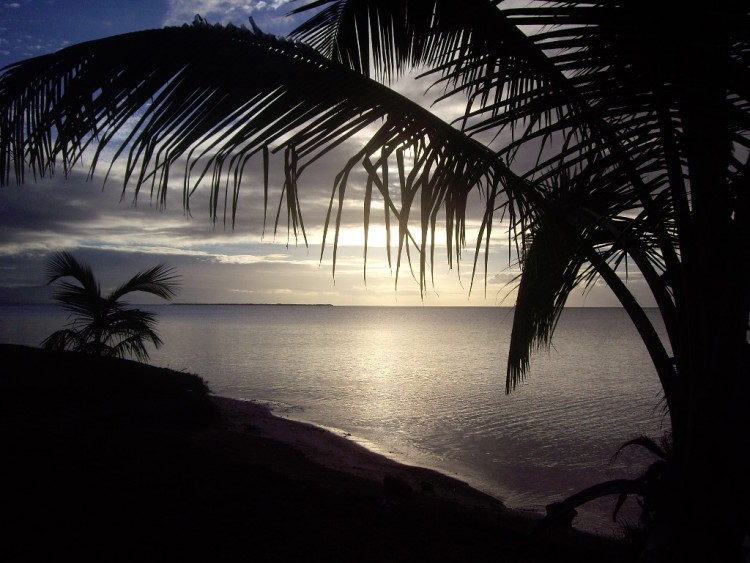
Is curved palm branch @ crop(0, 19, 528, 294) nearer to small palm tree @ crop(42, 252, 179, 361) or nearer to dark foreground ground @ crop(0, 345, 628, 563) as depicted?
dark foreground ground @ crop(0, 345, 628, 563)

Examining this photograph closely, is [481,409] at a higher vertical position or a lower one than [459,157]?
lower

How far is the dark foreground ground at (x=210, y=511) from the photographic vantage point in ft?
13.0

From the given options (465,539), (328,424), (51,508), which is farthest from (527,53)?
(328,424)

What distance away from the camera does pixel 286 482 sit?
602 centimetres

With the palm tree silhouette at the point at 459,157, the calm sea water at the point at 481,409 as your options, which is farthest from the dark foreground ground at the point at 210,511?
the calm sea water at the point at 481,409

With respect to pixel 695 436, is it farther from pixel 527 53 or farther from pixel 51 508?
pixel 51 508

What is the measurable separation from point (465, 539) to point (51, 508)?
362 cm

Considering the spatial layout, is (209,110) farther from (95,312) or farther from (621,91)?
(95,312)

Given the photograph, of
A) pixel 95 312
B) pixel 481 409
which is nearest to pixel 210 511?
pixel 95 312

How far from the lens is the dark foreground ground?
156 inches

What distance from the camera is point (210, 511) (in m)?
4.75

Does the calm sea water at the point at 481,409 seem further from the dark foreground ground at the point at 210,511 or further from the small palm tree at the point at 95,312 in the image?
the small palm tree at the point at 95,312

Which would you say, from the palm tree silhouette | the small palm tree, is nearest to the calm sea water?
the palm tree silhouette

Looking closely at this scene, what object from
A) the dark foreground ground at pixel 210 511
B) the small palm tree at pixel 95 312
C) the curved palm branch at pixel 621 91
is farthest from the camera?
the small palm tree at pixel 95 312
